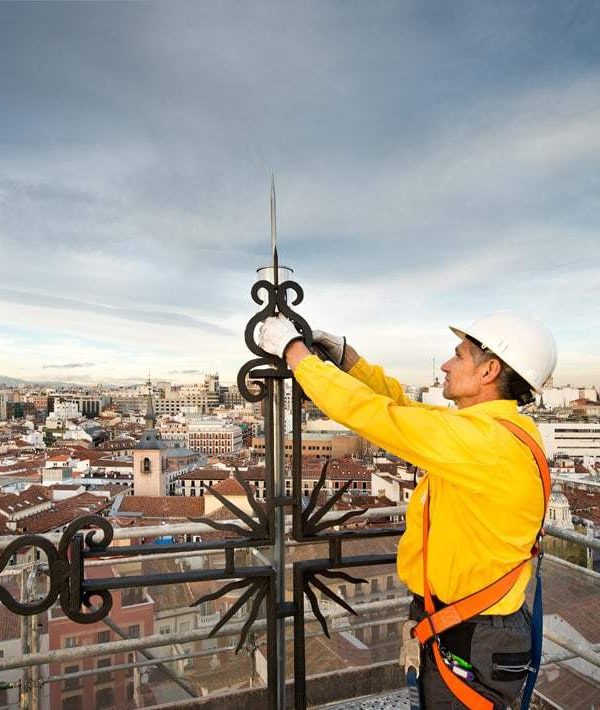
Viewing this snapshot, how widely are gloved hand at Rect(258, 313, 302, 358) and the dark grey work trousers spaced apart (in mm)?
890

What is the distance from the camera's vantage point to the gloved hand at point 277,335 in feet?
5.24

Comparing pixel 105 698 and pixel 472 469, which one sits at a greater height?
pixel 472 469

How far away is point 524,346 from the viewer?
152cm

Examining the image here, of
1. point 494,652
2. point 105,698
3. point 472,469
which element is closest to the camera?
point 472,469

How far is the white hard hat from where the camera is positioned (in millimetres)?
1523

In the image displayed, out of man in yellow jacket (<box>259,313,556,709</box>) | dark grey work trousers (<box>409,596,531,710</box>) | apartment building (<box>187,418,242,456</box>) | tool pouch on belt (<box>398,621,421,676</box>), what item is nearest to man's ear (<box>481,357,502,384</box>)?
man in yellow jacket (<box>259,313,556,709</box>)

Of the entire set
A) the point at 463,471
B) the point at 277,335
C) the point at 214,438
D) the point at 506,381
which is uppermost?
the point at 277,335

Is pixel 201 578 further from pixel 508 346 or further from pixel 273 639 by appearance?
pixel 508 346

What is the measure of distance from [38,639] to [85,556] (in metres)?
1.57

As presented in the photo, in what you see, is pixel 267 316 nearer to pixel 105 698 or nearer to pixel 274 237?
pixel 274 237

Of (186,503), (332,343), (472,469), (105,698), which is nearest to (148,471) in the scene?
(186,503)

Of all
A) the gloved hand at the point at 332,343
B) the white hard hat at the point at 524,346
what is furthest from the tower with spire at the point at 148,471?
the white hard hat at the point at 524,346

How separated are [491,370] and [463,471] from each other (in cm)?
41

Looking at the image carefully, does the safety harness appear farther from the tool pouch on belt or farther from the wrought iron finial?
the wrought iron finial
